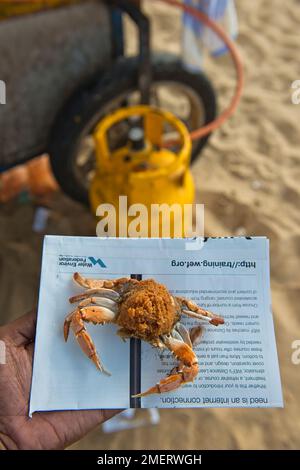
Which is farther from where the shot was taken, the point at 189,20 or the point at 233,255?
the point at 189,20

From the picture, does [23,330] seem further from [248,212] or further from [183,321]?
[248,212]

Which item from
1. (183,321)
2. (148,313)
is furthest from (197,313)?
(148,313)

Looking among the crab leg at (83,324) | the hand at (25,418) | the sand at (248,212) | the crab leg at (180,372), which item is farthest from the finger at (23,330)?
the sand at (248,212)

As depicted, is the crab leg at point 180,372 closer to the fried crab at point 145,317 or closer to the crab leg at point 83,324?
the fried crab at point 145,317

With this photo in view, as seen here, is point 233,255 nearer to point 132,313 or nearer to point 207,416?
point 132,313

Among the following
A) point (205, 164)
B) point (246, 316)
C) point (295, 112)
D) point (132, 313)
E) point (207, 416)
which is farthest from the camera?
point (295, 112)

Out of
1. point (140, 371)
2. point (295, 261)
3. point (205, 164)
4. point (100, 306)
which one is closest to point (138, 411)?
point (140, 371)
